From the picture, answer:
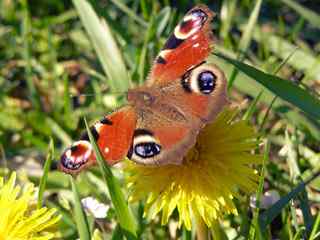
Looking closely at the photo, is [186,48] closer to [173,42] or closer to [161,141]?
[173,42]

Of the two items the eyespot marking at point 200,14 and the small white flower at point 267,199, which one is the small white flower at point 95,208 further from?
the eyespot marking at point 200,14

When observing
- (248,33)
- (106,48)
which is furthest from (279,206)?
(106,48)

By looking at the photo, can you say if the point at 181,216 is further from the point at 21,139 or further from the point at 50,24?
the point at 50,24

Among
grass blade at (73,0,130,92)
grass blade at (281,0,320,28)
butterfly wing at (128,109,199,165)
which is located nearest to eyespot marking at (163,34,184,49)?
butterfly wing at (128,109,199,165)

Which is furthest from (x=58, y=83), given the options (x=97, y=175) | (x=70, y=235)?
(x=70, y=235)

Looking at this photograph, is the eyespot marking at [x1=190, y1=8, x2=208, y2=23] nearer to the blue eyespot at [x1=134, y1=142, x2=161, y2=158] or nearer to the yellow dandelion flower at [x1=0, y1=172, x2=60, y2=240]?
the blue eyespot at [x1=134, y1=142, x2=161, y2=158]

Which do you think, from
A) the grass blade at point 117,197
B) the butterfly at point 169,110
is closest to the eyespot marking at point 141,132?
the butterfly at point 169,110
